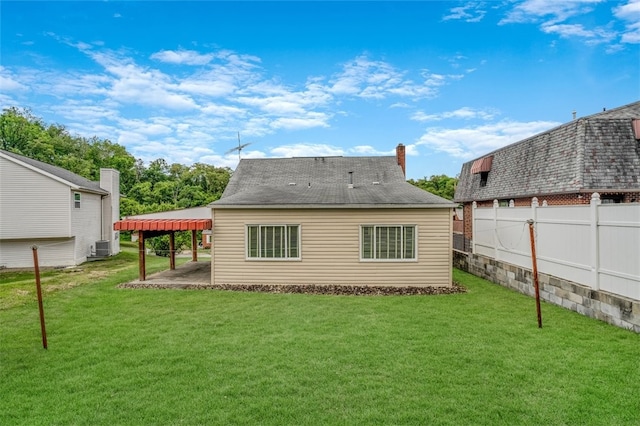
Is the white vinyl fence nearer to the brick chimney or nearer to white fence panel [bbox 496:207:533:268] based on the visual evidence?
white fence panel [bbox 496:207:533:268]

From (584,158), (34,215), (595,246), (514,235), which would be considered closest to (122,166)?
(34,215)

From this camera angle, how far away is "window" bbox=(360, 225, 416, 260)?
35.2 ft

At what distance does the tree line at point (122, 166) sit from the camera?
37.4 meters

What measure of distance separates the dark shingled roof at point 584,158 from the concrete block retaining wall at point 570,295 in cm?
399

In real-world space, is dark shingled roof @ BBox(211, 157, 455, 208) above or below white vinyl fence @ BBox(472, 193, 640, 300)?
above

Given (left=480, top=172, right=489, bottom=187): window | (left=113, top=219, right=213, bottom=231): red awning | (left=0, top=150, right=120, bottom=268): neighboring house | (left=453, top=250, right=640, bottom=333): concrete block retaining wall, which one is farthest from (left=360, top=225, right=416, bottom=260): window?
(left=0, top=150, right=120, bottom=268): neighboring house

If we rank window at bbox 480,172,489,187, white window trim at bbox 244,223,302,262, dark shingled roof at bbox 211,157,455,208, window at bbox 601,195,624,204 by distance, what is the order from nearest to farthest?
white window trim at bbox 244,223,302,262 < window at bbox 601,195,624,204 < dark shingled roof at bbox 211,157,455,208 < window at bbox 480,172,489,187

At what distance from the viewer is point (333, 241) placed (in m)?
10.9

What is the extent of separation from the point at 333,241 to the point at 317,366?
20.0ft

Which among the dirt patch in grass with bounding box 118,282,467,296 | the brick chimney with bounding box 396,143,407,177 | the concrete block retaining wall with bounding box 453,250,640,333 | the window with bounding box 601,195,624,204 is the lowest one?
the dirt patch in grass with bounding box 118,282,467,296

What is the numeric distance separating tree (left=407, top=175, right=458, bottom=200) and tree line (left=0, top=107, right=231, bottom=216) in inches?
935

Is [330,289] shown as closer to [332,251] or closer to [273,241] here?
[332,251]

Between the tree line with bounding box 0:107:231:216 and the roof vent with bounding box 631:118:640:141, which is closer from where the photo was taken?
the roof vent with bounding box 631:118:640:141

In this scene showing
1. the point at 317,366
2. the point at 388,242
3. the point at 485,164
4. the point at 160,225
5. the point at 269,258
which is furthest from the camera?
the point at 485,164
